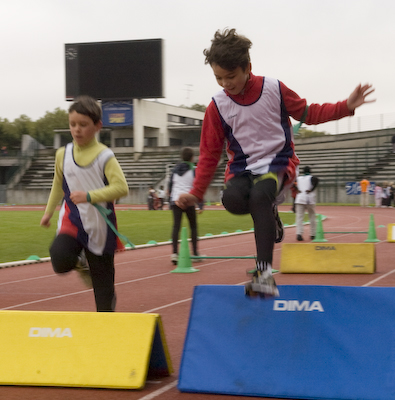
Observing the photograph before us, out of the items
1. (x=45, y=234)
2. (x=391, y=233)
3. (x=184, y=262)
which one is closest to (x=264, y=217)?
(x=184, y=262)

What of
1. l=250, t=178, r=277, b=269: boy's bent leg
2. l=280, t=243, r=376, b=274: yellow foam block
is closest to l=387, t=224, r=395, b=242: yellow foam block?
l=280, t=243, r=376, b=274: yellow foam block

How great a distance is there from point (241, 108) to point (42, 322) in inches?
74.8

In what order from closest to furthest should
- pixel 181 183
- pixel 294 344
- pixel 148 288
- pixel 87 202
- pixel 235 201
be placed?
pixel 294 344 < pixel 235 201 < pixel 87 202 < pixel 148 288 < pixel 181 183

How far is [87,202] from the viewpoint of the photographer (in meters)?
4.15

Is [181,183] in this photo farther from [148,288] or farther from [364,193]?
[364,193]

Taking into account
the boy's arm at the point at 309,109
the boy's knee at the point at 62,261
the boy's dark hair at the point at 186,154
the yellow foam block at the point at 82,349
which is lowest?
the yellow foam block at the point at 82,349

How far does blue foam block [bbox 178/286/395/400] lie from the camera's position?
3.45m

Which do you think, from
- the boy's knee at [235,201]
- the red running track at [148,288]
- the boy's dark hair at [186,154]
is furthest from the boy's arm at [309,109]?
the boy's dark hair at [186,154]

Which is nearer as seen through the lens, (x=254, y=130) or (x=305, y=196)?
(x=254, y=130)

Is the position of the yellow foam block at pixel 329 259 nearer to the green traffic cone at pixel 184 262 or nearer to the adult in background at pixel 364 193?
Answer: the green traffic cone at pixel 184 262

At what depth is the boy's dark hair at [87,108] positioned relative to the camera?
4.27 m

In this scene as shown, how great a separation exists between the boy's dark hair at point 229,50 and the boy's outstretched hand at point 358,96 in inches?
27.1

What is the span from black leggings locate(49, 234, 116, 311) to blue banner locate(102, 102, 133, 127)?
50.9m

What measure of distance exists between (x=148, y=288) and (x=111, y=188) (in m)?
4.25
